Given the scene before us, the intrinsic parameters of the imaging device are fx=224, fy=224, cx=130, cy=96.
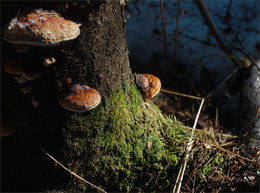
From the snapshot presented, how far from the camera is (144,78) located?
214cm

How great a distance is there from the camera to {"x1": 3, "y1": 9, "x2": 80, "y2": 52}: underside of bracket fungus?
1.28 m

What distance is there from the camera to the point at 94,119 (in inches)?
74.0

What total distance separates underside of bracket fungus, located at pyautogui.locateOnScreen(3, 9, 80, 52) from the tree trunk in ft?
0.57

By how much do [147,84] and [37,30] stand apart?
1.12 meters

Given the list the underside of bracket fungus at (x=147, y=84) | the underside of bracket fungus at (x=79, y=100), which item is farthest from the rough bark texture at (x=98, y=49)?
the underside of bracket fungus at (x=147, y=84)

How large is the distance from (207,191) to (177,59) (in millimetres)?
2853

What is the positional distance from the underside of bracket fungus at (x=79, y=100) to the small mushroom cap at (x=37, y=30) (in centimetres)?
43

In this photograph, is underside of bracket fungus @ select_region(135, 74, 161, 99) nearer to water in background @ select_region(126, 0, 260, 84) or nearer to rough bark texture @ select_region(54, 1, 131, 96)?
rough bark texture @ select_region(54, 1, 131, 96)

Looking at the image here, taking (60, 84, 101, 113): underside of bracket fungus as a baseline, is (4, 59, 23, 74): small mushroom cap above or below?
above

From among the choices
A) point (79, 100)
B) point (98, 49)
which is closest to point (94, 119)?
point (79, 100)

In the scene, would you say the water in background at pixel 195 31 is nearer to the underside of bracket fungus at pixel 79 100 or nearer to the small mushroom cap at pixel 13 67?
the underside of bracket fungus at pixel 79 100

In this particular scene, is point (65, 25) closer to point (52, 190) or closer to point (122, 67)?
point (122, 67)

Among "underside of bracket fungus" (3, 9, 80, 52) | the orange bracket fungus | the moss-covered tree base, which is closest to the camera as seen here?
"underside of bracket fungus" (3, 9, 80, 52)

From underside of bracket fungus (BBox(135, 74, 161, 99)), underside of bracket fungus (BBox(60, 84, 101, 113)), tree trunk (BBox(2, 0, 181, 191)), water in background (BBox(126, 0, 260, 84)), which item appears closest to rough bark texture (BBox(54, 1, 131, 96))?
tree trunk (BBox(2, 0, 181, 191))
